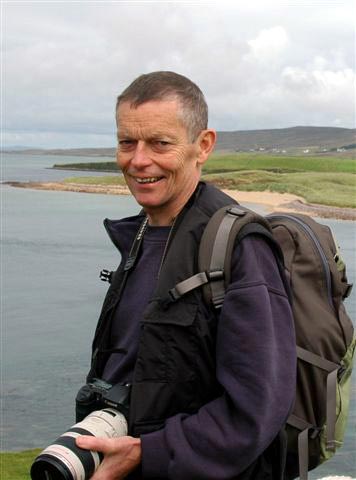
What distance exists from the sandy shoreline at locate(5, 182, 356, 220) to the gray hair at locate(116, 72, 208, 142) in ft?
157

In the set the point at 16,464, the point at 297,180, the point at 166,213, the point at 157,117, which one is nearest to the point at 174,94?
the point at 157,117

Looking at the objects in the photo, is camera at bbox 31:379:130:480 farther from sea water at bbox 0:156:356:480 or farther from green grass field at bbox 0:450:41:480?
sea water at bbox 0:156:356:480

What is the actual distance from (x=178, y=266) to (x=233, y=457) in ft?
A: 2.04

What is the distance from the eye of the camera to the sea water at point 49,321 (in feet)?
34.9

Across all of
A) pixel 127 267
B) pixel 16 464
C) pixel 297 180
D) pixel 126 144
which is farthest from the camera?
pixel 297 180

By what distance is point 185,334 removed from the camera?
238 centimetres

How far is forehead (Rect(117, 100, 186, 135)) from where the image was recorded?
2.49 metres

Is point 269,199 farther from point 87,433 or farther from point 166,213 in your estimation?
point 87,433

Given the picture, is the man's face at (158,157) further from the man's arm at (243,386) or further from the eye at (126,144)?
the man's arm at (243,386)

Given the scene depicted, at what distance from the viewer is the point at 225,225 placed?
236 cm

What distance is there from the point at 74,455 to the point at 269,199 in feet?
197

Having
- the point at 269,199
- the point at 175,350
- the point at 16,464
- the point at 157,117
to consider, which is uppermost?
the point at 157,117

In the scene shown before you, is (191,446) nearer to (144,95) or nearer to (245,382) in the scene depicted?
(245,382)

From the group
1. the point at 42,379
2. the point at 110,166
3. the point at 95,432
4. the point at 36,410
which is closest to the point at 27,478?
the point at 36,410
